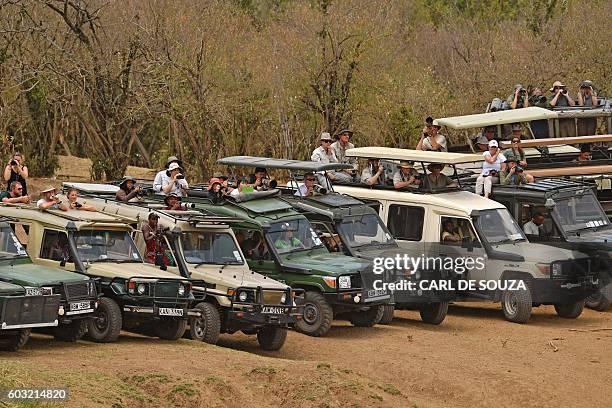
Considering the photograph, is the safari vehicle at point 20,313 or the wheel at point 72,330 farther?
the wheel at point 72,330

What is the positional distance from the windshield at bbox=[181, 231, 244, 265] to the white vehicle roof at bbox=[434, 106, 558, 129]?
827cm

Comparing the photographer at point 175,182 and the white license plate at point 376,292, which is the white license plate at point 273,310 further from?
the photographer at point 175,182

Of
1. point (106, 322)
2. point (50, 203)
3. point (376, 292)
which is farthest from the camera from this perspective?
point (376, 292)

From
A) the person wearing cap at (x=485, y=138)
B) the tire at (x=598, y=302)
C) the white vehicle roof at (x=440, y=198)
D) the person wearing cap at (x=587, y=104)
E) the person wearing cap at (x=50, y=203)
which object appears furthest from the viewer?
the person wearing cap at (x=587, y=104)

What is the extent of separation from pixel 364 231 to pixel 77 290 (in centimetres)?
629

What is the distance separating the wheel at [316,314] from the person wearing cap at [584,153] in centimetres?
896

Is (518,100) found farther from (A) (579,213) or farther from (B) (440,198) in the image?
(B) (440,198)

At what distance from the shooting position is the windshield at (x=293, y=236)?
2105cm

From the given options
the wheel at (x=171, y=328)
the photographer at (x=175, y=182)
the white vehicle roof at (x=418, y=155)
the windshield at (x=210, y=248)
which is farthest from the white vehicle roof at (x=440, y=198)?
the wheel at (x=171, y=328)

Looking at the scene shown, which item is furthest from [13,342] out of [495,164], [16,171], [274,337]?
[495,164]

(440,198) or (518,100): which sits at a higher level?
(518,100)

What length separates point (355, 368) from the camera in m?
18.4

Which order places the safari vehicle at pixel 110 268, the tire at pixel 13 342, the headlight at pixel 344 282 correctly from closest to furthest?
the tire at pixel 13 342
the safari vehicle at pixel 110 268
the headlight at pixel 344 282

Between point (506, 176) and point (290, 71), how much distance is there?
1454 cm
